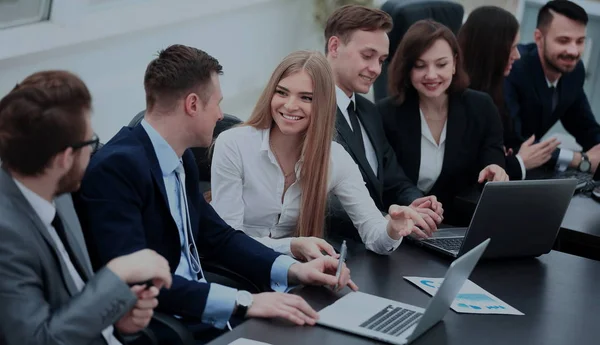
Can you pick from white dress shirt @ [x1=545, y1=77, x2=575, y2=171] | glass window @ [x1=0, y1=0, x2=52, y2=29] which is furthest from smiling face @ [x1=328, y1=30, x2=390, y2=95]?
glass window @ [x1=0, y1=0, x2=52, y2=29]

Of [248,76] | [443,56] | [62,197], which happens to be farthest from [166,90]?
[248,76]

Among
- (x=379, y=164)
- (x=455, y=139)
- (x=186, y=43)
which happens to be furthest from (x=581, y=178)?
(x=186, y=43)

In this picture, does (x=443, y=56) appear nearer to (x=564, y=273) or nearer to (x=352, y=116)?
(x=352, y=116)

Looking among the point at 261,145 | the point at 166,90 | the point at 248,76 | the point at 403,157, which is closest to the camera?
the point at 166,90

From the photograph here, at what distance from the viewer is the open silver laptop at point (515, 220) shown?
2.55 metres

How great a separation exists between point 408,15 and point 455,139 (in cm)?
106

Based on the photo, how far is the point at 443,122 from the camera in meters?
3.71

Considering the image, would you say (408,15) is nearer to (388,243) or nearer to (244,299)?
(388,243)

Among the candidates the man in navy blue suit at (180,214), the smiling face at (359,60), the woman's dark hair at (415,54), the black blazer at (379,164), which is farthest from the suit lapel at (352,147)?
the man in navy blue suit at (180,214)

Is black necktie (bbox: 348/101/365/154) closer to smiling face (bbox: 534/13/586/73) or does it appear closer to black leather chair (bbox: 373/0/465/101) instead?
black leather chair (bbox: 373/0/465/101)

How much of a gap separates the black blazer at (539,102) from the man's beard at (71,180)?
2895 mm

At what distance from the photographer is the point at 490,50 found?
411 centimetres

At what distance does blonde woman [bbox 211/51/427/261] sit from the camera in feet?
9.21

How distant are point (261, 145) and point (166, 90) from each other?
58 cm
